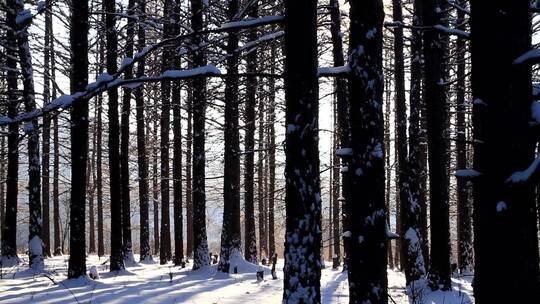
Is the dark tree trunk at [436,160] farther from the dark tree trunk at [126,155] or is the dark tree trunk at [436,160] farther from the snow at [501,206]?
the dark tree trunk at [126,155]

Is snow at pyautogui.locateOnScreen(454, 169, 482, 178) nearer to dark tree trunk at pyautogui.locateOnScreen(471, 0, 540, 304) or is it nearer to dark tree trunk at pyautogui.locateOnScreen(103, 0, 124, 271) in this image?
dark tree trunk at pyautogui.locateOnScreen(471, 0, 540, 304)

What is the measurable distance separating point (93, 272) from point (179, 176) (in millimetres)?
5846

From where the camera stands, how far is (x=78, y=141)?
10812 millimetres

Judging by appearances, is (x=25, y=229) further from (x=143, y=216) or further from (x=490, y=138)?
(x=490, y=138)

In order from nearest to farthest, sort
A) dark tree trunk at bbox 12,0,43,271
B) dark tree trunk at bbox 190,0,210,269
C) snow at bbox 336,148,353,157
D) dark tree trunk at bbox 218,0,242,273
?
snow at bbox 336,148,353,157
dark tree trunk at bbox 12,0,43,271
dark tree trunk at bbox 190,0,210,269
dark tree trunk at bbox 218,0,242,273

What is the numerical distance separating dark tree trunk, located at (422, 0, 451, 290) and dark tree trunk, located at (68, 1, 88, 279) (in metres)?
7.23

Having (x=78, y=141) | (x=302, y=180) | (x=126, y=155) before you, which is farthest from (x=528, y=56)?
(x=126, y=155)

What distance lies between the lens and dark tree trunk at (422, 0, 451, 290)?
36.4ft

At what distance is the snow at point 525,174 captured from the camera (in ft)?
9.86

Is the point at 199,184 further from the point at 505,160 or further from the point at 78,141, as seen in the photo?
the point at 505,160

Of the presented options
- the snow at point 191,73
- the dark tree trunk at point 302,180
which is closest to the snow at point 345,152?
the dark tree trunk at point 302,180

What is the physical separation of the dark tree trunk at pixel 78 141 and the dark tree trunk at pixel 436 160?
723 cm

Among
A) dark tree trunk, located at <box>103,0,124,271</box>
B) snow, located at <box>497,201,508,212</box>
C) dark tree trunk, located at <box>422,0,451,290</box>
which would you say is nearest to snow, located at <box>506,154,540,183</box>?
snow, located at <box>497,201,508,212</box>

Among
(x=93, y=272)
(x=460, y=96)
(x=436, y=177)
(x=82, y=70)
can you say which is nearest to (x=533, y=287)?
(x=436, y=177)
